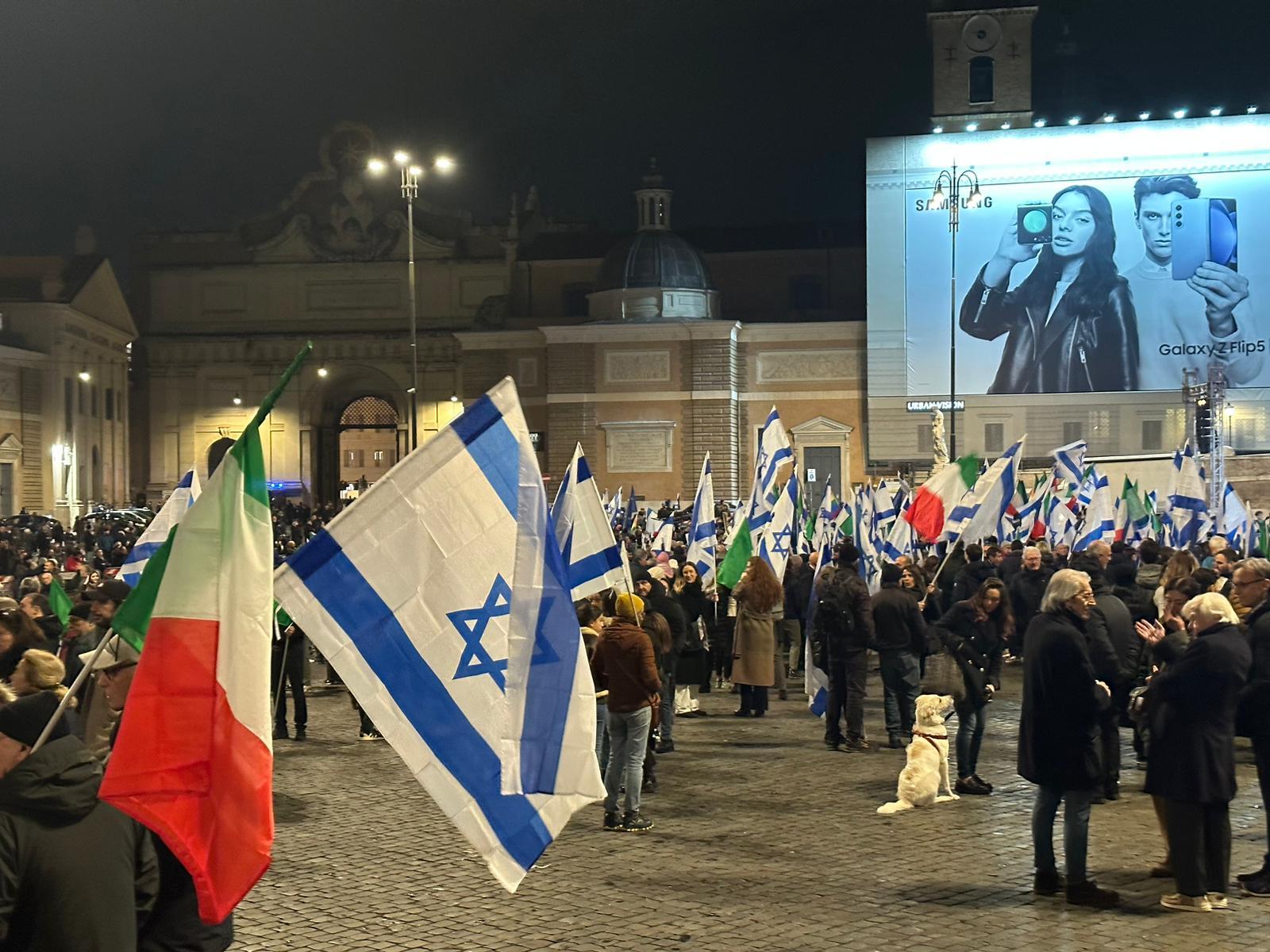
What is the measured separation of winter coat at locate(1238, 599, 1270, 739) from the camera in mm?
7371

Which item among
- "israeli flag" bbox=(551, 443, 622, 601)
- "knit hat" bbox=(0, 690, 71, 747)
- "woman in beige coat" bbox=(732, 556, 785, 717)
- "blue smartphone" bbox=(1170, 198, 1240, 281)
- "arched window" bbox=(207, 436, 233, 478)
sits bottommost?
"woman in beige coat" bbox=(732, 556, 785, 717)

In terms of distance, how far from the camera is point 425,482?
4.75 metres

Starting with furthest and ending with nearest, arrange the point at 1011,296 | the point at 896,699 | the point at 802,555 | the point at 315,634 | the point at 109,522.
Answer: the point at 1011,296 < the point at 109,522 < the point at 802,555 < the point at 896,699 < the point at 315,634

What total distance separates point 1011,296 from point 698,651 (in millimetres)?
35875

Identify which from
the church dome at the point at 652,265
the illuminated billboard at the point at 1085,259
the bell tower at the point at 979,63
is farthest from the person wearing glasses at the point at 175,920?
the bell tower at the point at 979,63

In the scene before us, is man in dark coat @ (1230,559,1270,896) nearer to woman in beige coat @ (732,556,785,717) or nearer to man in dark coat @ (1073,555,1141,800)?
man in dark coat @ (1073,555,1141,800)

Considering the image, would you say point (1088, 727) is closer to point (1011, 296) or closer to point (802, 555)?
point (802, 555)

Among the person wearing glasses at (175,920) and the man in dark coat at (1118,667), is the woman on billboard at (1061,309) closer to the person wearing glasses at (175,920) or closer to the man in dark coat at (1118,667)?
the man in dark coat at (1118,667)

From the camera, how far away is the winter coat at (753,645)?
13.1 meters

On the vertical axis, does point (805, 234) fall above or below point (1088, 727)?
above

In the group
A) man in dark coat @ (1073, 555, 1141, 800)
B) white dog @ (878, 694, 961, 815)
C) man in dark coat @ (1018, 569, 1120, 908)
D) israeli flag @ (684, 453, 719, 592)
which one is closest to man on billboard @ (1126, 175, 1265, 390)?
israeli flag @ (684, 453, 719, 592)

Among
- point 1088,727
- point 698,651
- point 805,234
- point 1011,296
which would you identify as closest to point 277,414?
point 805,234

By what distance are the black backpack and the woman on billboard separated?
119 ft

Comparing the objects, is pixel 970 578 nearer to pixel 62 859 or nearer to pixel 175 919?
pixel 175 919
